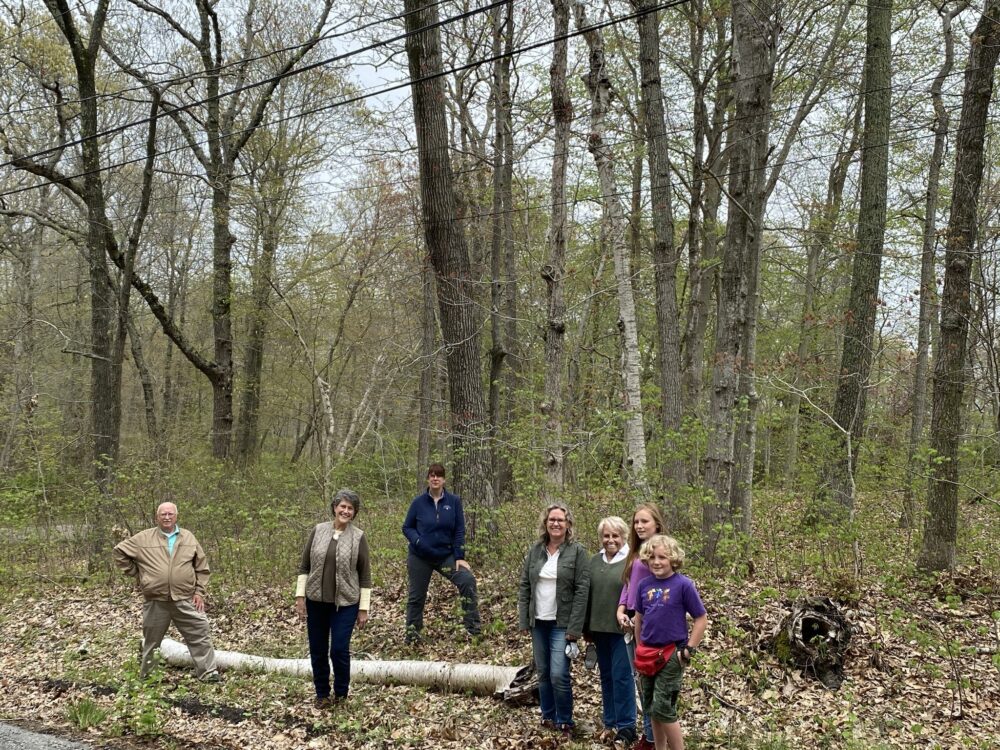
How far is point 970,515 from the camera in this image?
32.6ft

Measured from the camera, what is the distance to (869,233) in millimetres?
10898

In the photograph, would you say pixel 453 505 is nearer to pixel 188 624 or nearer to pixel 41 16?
pixel 188 624

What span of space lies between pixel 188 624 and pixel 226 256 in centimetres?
1250

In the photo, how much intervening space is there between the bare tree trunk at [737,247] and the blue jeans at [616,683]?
3177 millimetres

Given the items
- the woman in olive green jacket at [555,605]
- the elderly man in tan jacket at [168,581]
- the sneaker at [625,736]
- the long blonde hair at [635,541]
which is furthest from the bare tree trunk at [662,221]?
the elderly man in tan jacket at [168,581]

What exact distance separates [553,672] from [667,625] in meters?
1.20

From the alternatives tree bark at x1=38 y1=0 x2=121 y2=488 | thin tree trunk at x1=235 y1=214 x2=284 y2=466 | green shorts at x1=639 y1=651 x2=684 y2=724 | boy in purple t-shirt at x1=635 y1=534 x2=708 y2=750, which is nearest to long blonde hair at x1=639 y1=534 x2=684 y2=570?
boy in purple t-shirt at x1=635 y1=534 x2=708 y2=750

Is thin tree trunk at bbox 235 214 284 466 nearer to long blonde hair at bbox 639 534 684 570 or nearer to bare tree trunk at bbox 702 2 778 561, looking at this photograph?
bare tree trunk at bbox 702 2 778 561

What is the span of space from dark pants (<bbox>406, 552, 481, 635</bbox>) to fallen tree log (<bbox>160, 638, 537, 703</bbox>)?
0.78 metres

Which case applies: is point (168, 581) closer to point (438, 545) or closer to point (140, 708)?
point (140, 708)

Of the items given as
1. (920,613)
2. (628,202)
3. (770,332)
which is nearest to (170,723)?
(920,613)

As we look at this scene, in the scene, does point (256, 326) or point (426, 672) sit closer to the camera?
point (426, 672)

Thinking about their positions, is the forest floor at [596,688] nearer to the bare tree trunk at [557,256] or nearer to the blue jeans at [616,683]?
the blue jeans at [616,683]

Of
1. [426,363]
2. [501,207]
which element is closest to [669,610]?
[426,363]
